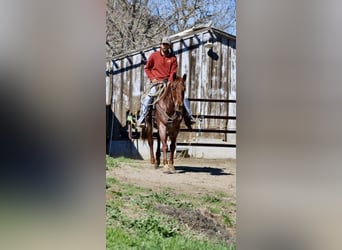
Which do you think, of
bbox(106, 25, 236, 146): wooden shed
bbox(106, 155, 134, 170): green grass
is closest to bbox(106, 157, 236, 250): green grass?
bbox(106, 155, 134, 170): green grass

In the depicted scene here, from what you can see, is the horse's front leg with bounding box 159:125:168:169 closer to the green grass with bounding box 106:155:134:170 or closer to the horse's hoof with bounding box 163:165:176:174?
the horse's hoof with bounding box 163:165:176:174

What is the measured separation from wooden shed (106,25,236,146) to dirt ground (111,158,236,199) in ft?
0.68

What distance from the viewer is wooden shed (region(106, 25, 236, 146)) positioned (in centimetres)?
220

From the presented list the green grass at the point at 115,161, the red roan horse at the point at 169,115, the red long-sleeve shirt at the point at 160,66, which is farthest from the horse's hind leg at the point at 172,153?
the red long-sleeve shirt at the point at 160,66

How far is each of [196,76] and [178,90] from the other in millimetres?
143

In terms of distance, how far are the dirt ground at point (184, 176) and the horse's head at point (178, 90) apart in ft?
1.14

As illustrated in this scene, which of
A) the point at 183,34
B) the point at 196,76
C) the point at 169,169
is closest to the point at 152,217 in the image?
the point at 169,169

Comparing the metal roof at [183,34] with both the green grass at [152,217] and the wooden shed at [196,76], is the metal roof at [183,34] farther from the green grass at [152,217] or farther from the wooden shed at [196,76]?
the green grass at [152,217]

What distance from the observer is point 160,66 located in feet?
7.61

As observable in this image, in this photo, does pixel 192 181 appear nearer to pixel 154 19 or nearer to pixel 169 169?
pixel 169 169
